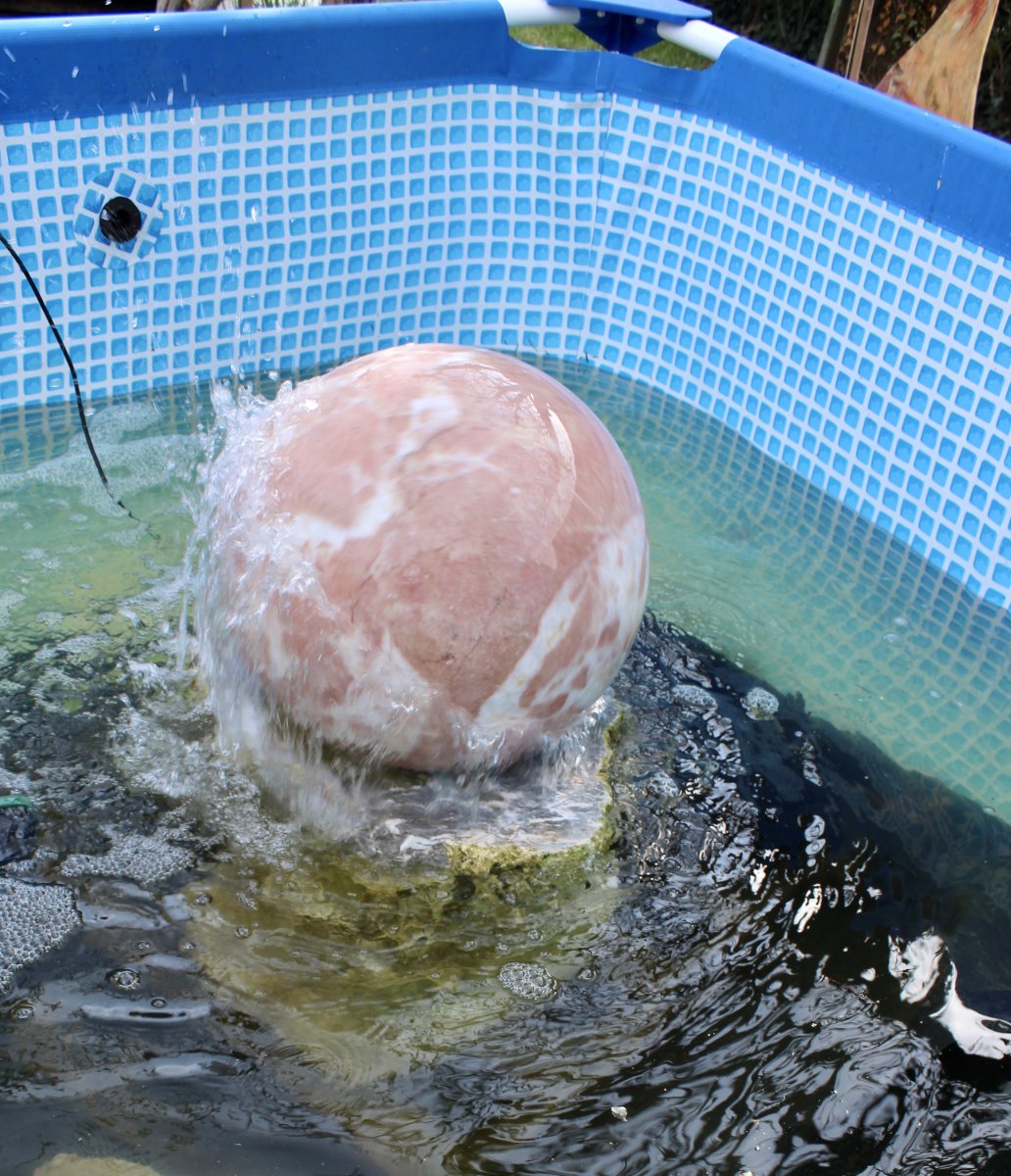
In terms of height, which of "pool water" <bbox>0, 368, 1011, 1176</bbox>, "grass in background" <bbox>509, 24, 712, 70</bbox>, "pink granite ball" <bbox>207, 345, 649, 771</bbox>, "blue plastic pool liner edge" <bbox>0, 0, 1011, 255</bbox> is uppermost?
"blue plastic pool liner edge" <bbox>0, 0, 1011, 255</bbox>

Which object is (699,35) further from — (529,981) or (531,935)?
(529,981)

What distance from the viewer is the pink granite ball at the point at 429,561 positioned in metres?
2.38

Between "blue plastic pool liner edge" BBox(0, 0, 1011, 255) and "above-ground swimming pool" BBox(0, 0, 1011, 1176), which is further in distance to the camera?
"blue plastic pool liner edge" BBox(0, 0, 1011, 255)

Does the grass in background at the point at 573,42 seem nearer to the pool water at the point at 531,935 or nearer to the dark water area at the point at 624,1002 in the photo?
the pool water at the point at 531,935

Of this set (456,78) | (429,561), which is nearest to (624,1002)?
(429,561)

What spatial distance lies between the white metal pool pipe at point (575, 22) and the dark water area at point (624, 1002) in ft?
10.2

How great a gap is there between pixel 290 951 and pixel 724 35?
4.01 metres

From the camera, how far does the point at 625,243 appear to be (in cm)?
527

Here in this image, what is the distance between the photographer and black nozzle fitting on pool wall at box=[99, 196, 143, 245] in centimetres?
443

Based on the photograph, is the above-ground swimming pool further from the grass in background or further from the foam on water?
the grass in background

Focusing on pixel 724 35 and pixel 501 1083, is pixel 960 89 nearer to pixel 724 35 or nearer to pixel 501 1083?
pixel 724 35

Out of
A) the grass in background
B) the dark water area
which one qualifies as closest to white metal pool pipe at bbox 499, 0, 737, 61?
the dark water area

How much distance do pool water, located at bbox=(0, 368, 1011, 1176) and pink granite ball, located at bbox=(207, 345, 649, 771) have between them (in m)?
0.31

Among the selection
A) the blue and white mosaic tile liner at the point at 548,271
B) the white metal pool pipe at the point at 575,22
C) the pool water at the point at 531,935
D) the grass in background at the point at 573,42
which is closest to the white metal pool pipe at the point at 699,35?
the white metal pool pipe at the point at 575,22
